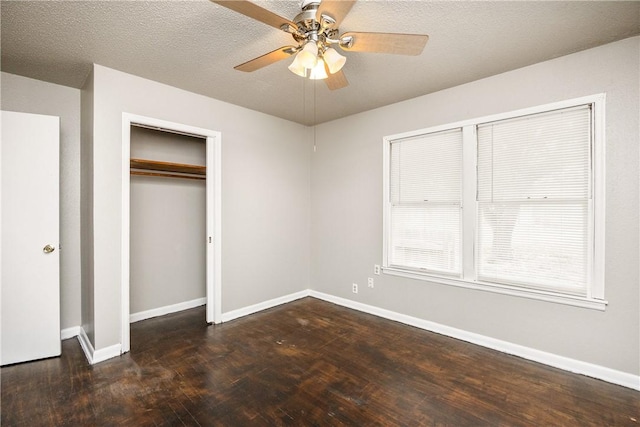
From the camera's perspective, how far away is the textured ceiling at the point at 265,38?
1.91 m

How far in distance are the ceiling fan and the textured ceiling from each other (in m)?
0.24

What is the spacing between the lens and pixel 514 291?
2729mm

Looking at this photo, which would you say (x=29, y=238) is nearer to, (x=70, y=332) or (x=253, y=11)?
(x=70, y=332)

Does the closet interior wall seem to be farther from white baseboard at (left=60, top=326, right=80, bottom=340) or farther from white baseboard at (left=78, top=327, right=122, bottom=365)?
white baseboard at (left=78, top=327, right=122, bottom=365)

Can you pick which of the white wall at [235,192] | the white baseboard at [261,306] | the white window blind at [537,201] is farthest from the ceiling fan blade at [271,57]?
the white baseboard at [261,306]

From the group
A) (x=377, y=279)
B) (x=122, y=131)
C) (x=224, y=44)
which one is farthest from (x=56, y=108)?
(x=377, y=279)

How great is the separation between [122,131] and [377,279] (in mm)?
3204

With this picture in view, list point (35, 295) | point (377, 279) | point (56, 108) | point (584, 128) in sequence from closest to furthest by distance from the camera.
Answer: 1. point (584, 128)
2. point (35, 295)
3. point (56, 108)
4. point (377, 279)

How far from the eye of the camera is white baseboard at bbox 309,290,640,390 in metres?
2.28

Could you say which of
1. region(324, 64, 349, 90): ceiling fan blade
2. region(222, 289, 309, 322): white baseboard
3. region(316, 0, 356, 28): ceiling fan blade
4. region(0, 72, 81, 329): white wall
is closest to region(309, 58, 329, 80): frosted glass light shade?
region(324, 64, 349, 90): ceiling fan blade

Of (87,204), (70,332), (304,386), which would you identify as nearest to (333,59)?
(304,386)

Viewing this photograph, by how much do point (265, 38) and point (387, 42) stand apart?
99 cm

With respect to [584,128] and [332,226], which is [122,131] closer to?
[332,226]

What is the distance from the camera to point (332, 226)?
4297 millimetres
